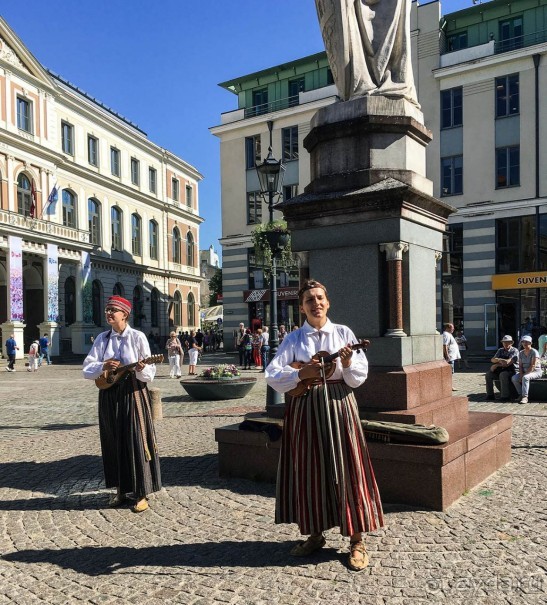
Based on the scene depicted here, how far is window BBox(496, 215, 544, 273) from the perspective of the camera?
26391 mm

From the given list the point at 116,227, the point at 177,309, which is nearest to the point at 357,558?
the point at 116,227

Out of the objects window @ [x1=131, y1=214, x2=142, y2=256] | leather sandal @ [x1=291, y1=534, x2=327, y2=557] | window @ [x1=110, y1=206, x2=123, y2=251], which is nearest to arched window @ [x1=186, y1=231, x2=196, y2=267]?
window @ [x1=131, y1=214, x2=142, y2=256]

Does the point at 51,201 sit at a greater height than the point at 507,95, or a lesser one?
lesser

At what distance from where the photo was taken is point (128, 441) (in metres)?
5.43

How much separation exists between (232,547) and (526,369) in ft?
30.8

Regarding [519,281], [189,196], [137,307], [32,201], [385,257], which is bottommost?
[137,307]

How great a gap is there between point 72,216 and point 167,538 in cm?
3798

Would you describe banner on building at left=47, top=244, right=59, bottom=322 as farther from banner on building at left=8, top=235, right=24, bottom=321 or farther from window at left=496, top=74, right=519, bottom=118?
window at left=496, top=74, right=519, bottom=118

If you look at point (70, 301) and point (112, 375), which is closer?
point (112, 375)

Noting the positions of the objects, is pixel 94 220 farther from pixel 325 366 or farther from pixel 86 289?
pixel 325 366

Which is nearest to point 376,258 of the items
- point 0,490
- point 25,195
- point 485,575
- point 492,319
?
point 485,575

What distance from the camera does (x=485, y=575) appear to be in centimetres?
378

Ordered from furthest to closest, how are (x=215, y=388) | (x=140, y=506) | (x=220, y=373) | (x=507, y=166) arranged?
1. (x=507, y=166)
2. (x=220, y=373)
3. (x=215, y=388)
4. (x=140, y=506)

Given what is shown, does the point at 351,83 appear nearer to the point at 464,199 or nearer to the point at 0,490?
the point at 0,490
